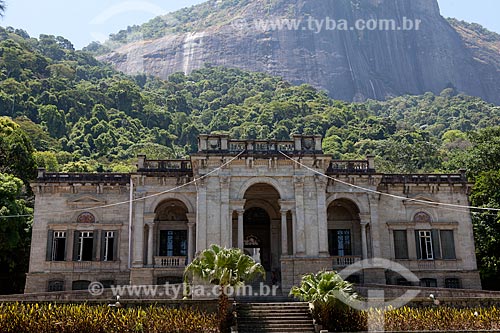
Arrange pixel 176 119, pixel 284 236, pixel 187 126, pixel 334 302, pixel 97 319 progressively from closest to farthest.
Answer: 1. pixel 97 319
2. pixel 334 302
3. pixel 284 236
4. pixel 187 126
5. pixel 176 119

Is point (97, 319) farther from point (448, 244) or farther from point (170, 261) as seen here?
point (448, 244)

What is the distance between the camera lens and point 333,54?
17950 cm

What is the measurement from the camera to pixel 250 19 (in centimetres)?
19588

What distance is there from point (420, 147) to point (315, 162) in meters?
50.6

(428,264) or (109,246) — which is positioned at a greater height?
(109,246)

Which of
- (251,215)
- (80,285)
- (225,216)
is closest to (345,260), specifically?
(251,215)

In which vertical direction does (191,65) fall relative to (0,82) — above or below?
above

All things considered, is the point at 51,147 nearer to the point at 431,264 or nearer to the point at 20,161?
the point at 20,161

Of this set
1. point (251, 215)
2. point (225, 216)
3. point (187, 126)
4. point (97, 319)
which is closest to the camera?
point (97, 319)

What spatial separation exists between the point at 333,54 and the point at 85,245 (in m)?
156

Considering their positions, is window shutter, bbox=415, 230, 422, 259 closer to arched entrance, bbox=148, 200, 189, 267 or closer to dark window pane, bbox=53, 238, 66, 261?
arched entrance, bbox=148, 200, 189, 267

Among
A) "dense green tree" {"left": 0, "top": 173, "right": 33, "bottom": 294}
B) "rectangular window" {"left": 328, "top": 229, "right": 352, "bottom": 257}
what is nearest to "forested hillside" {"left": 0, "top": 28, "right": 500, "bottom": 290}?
"dense green tree" {"left": 0, "top": 173, "right": 33, "bottom": 294}

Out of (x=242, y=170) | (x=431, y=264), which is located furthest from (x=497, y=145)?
(x=242, y=170)

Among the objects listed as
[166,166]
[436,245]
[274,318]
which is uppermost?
[166,166]
